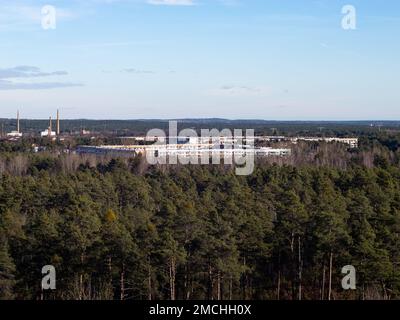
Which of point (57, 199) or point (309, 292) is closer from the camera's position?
point (309, 292)

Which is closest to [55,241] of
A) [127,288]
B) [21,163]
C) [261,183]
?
[127,288]

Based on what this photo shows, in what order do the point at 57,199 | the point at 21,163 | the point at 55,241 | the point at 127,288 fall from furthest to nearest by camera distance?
the point at 21,163, the point at 57,199, the point at 55,241, the point at 127,288

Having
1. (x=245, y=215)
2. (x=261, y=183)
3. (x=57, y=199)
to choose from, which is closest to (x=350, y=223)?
(x=245, y=215)

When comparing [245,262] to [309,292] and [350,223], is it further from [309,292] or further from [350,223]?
[350,223]
